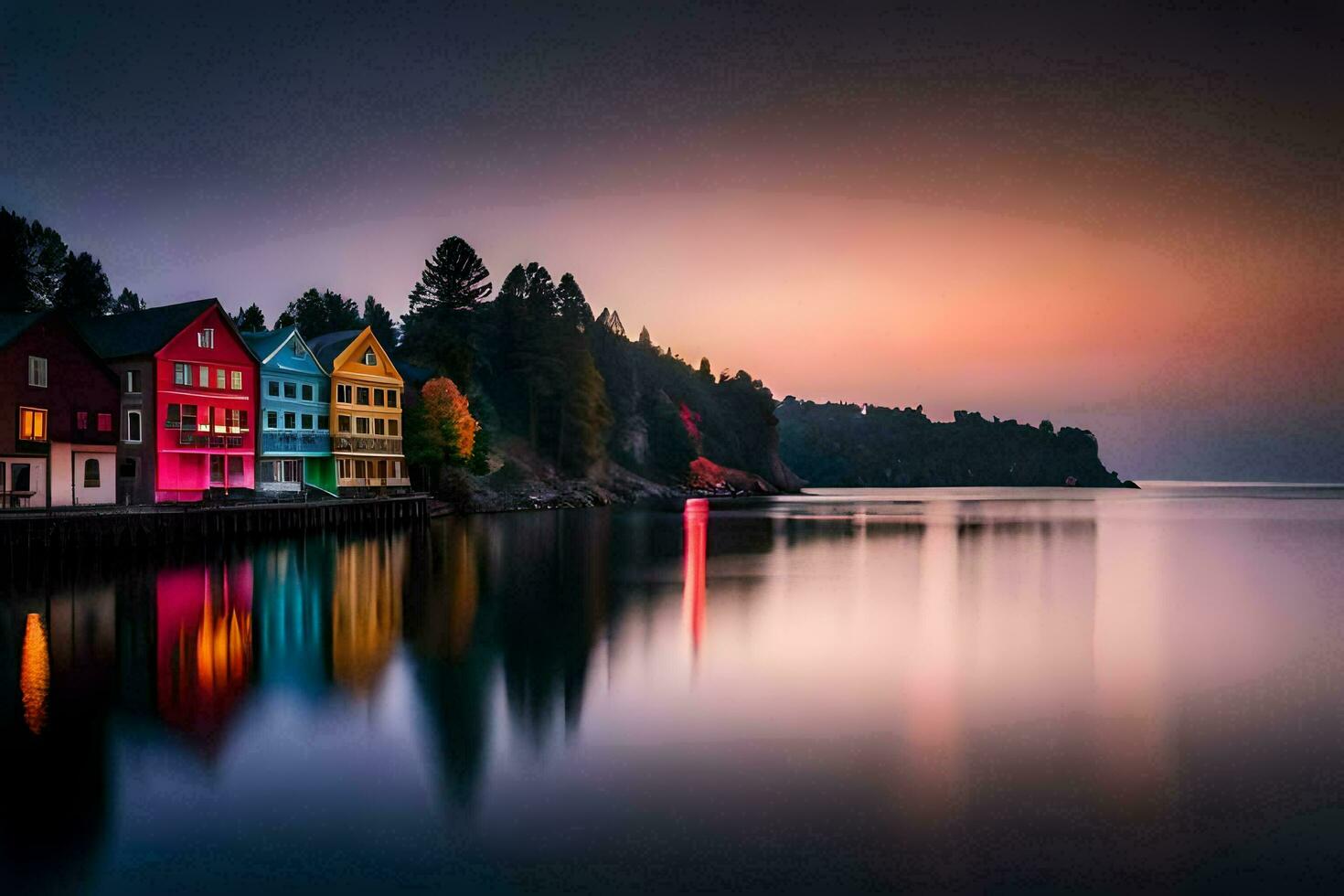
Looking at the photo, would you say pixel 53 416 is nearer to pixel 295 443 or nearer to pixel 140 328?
pixel 140 328

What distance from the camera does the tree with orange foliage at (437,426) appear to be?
262 ft

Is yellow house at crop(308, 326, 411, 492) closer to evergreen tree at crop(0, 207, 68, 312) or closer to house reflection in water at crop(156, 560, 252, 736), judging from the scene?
evergreen tree at crop(0, 207, 68, 312)

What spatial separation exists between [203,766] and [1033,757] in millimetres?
12338

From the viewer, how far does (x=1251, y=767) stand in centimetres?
1389

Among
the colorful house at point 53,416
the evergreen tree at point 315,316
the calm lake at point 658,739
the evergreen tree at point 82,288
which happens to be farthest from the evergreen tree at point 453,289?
the calm lake at point 658,739

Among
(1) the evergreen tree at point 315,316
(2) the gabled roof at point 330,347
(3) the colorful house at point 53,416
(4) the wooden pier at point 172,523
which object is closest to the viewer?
(4) the wooden pier at point 172,523

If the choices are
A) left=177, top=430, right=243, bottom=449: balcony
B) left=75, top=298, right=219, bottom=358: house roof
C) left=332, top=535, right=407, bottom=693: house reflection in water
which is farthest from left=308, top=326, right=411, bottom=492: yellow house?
left=332, top=535, right=407, bottom=693: house reflection in water

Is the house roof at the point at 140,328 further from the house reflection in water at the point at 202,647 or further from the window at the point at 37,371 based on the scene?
the house reflection in water at the point at 202,647

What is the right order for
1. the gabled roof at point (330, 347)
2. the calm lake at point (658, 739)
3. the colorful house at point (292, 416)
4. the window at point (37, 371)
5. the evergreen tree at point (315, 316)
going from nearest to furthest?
the calm lake at point (658, 739) < the window at point (37, 371) < the colorful house at point (292, 416) < the gabled roof at point (330, 347) < the evergreen tree at point (315, 316)

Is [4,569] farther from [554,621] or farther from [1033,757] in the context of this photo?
[1033,757]

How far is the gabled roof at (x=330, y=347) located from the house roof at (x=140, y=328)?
1172cm

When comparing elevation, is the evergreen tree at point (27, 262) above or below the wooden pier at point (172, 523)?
above

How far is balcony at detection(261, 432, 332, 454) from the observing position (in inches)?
2522

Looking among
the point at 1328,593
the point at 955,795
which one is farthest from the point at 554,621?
the point at 1328,593
